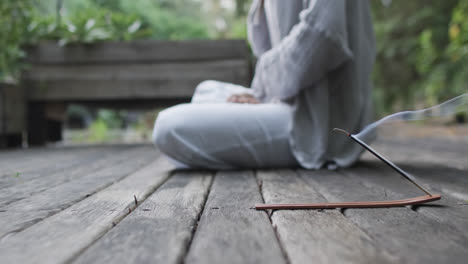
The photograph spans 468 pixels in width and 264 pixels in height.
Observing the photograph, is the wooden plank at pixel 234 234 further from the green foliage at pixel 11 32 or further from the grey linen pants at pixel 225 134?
the green foliage at pixel 11 32

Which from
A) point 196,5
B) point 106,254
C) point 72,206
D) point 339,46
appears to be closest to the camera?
point 106,254

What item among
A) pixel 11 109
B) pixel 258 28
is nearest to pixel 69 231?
pixel 258 28

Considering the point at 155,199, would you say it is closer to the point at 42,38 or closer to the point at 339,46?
the point at 339,46

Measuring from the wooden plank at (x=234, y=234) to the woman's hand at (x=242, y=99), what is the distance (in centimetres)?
77

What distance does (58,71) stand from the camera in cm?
331

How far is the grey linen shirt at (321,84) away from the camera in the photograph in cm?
138

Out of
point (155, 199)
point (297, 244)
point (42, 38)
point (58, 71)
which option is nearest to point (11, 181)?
point (155, 199)

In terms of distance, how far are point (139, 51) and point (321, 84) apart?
7.74 ft

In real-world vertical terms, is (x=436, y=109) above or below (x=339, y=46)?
below

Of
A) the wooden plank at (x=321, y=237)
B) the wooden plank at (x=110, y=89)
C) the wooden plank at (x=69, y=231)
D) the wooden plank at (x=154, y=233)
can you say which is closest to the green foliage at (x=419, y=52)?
the wooden plank at (x=110, y=89)

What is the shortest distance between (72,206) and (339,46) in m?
1.06

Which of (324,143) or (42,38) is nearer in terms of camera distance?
(324,143)

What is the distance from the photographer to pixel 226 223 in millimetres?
678

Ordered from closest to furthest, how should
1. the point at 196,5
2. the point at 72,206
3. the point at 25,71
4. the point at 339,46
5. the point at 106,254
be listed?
the point at 106,254
the point at 72,206
the point at 339,46
the point at 25,71
the point at 196,5
